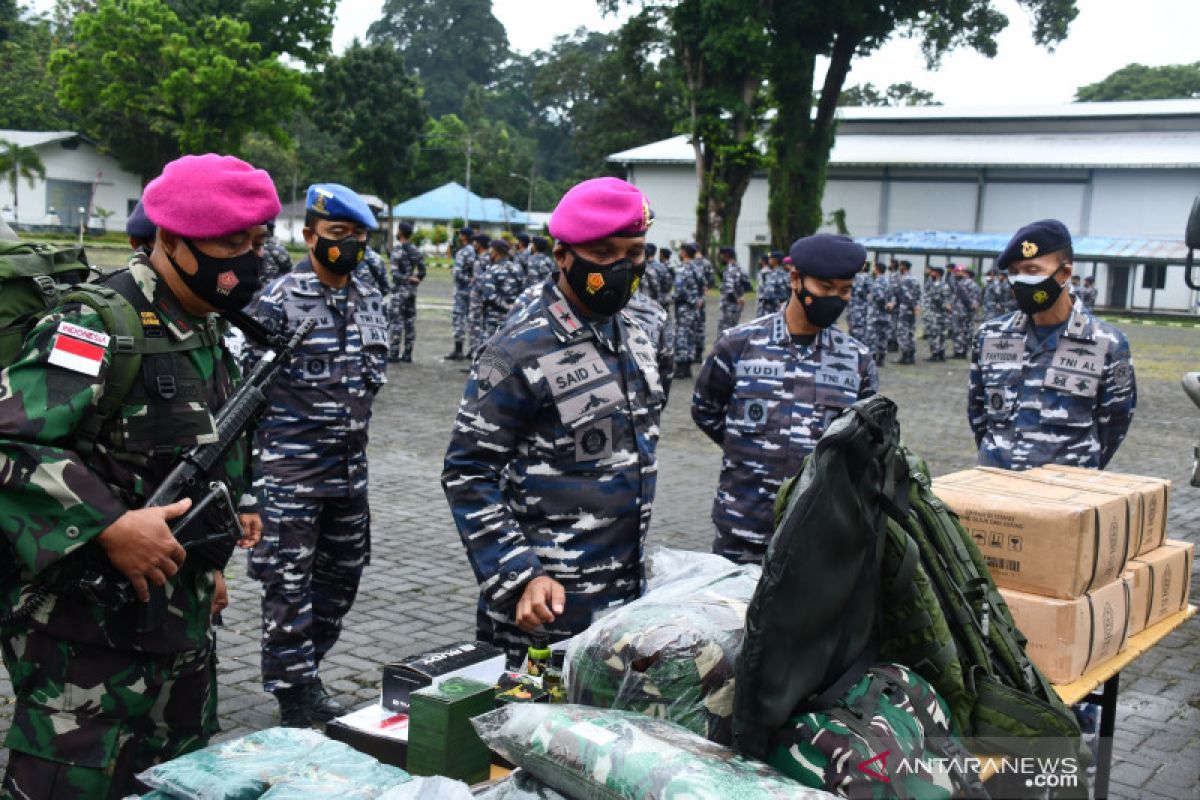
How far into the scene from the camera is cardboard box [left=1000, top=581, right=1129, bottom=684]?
3.20 meters

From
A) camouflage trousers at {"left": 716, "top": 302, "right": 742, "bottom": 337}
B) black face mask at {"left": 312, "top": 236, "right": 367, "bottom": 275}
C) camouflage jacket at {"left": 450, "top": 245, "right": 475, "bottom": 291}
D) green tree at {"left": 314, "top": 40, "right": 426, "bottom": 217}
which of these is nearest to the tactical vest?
black face mask at {"left": 312, "top": 236, "right": 367, "bottom": 275}

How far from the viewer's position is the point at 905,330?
74.7 feet

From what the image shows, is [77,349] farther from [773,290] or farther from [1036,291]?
[773,290]

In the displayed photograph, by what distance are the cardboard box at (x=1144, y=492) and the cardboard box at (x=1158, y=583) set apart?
2.0 inches

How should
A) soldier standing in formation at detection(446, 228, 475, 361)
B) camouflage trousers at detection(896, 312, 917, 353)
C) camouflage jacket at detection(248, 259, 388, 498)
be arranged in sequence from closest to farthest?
camouflage jacket at detection(248, 259, 388, 498), soldier standing in formation at detection(446, 228, 475, 361), camouflage trousers at detection(896, 312, 917, 353)

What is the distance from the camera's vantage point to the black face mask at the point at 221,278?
9.38 ft

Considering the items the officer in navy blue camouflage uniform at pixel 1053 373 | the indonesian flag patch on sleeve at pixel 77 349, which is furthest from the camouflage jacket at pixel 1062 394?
the indonesian flag patch on sleeve at pixel 77 349

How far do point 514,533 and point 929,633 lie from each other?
3.77 feet

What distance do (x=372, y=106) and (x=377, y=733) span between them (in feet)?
214

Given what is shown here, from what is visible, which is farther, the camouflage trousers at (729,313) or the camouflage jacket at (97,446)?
the camouflage trousers at (729,313)

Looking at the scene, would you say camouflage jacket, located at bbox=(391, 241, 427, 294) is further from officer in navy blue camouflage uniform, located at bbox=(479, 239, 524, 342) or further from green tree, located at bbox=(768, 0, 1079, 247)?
green tree, located at bbox=(768, 0, 1079, 247)

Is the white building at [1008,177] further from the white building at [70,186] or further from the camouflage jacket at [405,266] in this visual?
the camouflage jacket at [405,266]

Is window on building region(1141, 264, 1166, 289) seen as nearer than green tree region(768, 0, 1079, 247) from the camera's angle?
No

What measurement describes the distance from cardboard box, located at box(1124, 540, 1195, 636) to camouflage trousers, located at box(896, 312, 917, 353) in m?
18.8
